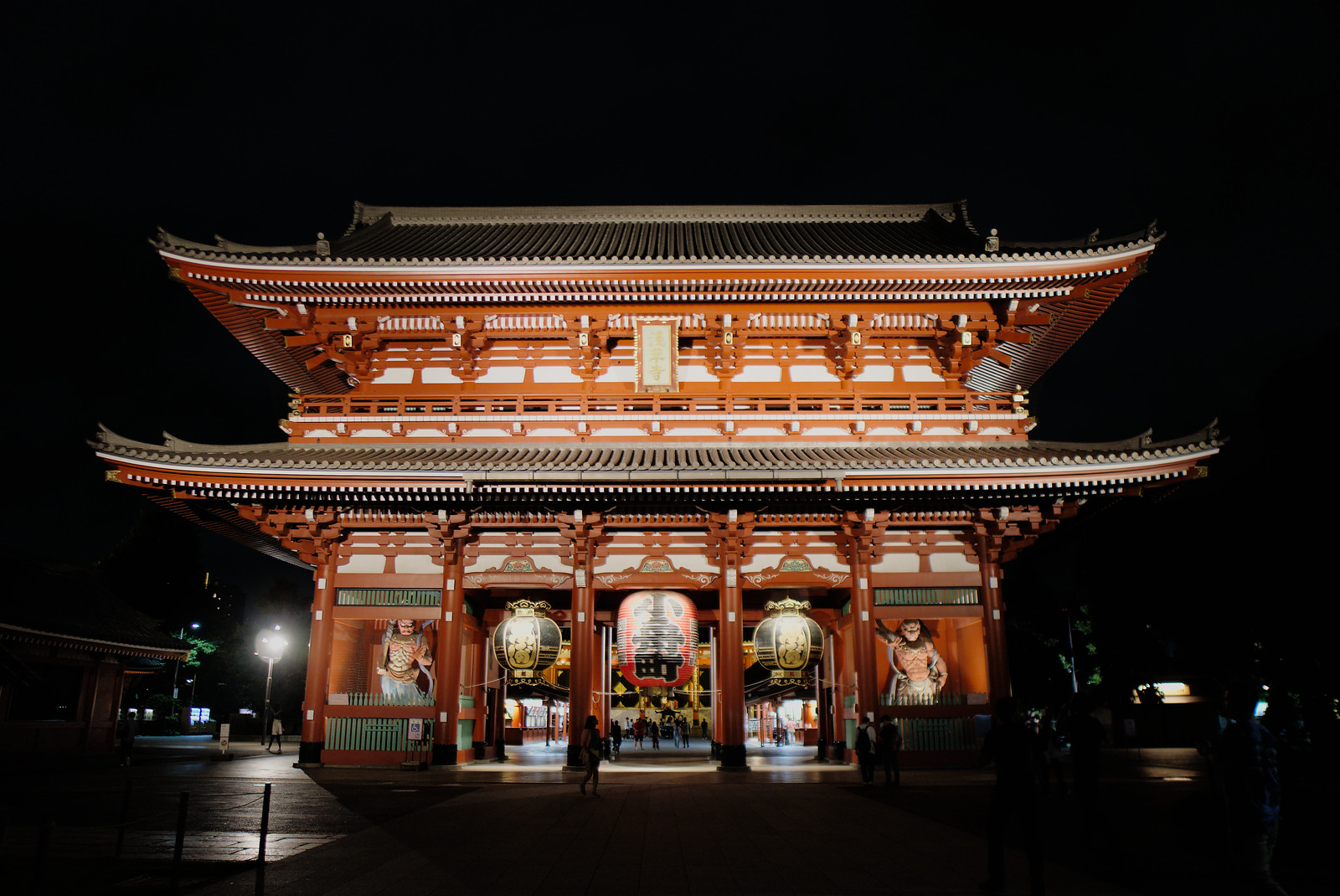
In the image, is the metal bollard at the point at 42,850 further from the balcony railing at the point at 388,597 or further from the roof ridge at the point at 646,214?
the roof ridge at the point at 646,214

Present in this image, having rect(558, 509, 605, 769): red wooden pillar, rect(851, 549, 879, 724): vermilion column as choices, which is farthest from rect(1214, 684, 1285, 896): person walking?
rect(558, 509, 605, 769): red wooden pillar

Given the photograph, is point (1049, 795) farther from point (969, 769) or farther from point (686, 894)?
point (686, 894)

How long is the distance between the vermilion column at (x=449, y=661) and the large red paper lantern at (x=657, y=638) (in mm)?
3842

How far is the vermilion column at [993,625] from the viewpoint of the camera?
Result: 707 inches

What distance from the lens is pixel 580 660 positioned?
18562 millimetres

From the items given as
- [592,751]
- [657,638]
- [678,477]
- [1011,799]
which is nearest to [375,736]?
[592,751]

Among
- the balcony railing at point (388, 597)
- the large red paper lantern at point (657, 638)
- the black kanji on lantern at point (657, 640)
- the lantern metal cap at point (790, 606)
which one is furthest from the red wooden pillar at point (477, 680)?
the lantern metal cap at point (790, 606)

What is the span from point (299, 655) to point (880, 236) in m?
55.2

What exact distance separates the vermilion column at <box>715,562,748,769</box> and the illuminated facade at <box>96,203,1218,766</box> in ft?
0.20

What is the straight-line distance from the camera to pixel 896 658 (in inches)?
728

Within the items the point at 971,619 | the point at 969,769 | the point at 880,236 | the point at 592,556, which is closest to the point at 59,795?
the point at 592,556

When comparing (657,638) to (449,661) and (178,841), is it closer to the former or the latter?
(449,661)

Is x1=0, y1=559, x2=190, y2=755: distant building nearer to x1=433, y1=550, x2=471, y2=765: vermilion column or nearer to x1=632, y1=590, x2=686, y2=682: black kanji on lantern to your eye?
x1=433, y1=550, x2=471, y2=765: vermilion column

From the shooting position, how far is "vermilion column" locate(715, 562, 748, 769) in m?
18.1
